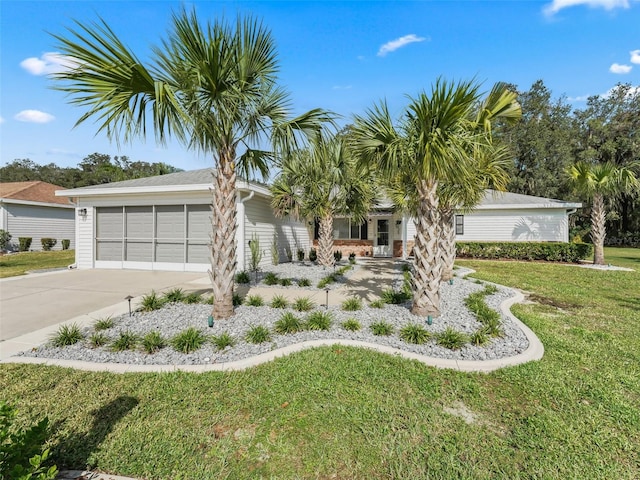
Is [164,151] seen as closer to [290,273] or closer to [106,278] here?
[290,273]

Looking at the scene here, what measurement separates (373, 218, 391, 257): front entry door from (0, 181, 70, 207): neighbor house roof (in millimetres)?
20156

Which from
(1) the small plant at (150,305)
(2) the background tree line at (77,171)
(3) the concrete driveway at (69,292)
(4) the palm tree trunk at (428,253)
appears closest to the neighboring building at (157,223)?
(3) the concrete driveway at (69,292)

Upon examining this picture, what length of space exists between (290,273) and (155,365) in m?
7.00

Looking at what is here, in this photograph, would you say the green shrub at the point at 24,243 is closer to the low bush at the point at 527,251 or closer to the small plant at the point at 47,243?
the small plant at the point at 47,243

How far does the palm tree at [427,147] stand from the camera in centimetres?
466

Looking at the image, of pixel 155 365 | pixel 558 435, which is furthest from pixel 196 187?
pixel 558 435

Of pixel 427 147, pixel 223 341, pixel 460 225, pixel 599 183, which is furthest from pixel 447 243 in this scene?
pixel 460 225

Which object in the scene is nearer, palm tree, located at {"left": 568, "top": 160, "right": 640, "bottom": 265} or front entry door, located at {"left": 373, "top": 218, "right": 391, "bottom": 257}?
palm tree, located at {"left": 568, "top": 160, "right": 640, "bottom": 265}

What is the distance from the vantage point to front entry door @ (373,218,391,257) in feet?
58.7

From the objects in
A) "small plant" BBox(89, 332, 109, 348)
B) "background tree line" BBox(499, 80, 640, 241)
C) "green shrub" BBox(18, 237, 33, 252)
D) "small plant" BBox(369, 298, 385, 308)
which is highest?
"background tree line" BBox(499, 80, 640, 241)

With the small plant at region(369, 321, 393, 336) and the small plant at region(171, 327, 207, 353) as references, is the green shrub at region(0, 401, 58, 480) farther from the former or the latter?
the small plant at region(369, 321, 393, 336)

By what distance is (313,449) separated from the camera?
7.72 feet

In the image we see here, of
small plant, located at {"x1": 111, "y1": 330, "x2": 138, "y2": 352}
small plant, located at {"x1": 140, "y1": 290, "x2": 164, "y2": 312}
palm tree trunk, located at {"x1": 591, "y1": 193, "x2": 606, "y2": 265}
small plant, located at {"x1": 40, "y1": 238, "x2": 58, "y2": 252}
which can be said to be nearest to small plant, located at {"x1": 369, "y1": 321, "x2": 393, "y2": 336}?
small plant, located at {"x1": 111, "y1": 330, "x2": 138, "y2": 352}

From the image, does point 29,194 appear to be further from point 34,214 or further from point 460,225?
point 460,225
